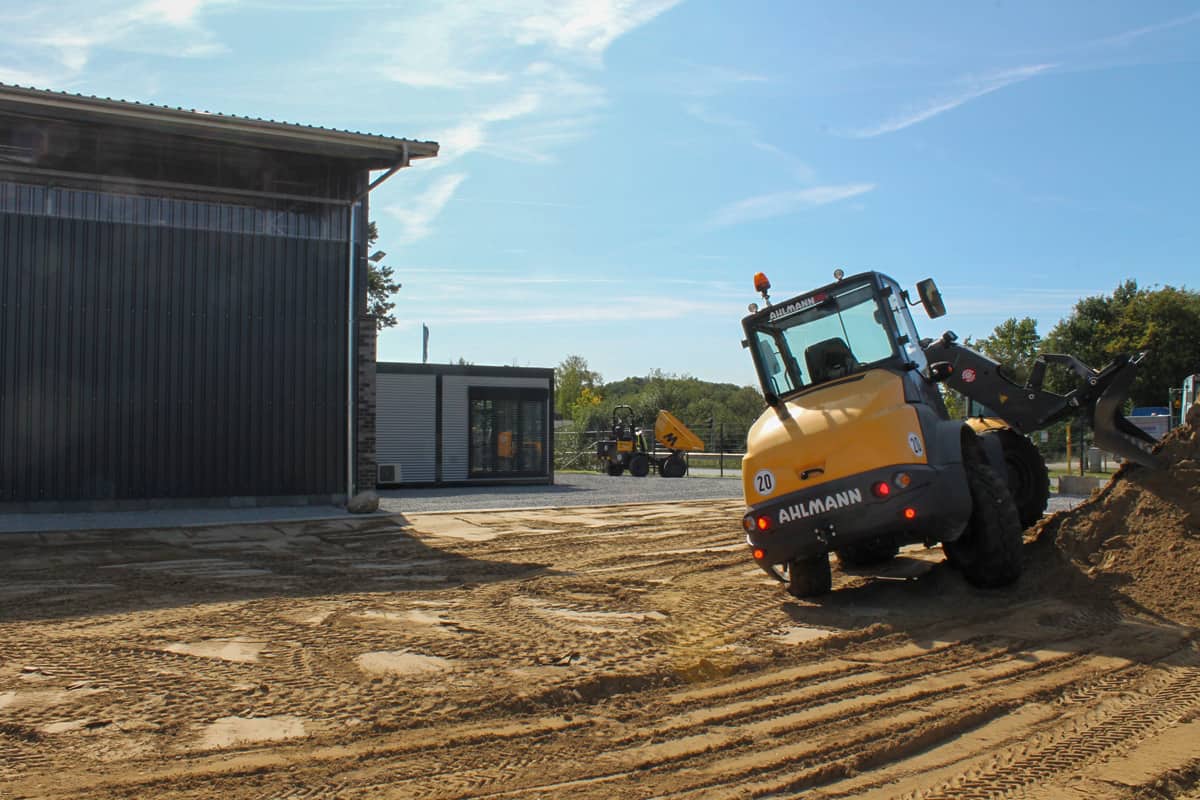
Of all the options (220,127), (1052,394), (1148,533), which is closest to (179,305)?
(220,127)

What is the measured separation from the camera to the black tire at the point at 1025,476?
1031cm

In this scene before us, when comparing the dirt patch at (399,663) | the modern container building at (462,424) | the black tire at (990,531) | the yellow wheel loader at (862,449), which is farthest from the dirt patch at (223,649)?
the modern container building at (462,424)

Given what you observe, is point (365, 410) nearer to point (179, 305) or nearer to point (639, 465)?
point (179, 305)

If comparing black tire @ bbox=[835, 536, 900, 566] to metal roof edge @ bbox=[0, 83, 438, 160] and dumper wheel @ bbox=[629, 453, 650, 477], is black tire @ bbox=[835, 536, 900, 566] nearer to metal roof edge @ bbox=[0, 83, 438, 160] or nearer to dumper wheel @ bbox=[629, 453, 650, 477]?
metal roof edge @ bbox=[0, 83, 438, 160]

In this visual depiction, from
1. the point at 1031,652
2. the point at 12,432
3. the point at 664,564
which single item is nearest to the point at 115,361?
the point at 12,432

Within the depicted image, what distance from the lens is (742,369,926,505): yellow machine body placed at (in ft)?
24.7

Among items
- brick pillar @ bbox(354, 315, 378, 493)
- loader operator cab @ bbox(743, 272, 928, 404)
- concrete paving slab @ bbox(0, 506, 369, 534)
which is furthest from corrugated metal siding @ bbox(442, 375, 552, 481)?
loader operator cab @ bbox(743, 272, 928, 404)

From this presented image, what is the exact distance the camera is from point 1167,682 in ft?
18.7

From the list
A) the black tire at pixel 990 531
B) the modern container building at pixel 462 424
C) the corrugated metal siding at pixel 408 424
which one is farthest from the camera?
the modern container building at pixel 462 424

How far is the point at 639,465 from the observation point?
32.7m

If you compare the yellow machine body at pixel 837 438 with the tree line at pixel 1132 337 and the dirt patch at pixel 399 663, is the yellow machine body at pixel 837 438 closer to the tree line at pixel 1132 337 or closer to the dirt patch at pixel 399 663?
the dirt patch at pixel 399 663

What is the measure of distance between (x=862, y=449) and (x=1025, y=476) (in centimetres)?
373

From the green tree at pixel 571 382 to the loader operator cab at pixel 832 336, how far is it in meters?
70.1

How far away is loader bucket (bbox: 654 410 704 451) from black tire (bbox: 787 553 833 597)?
80.1ft
